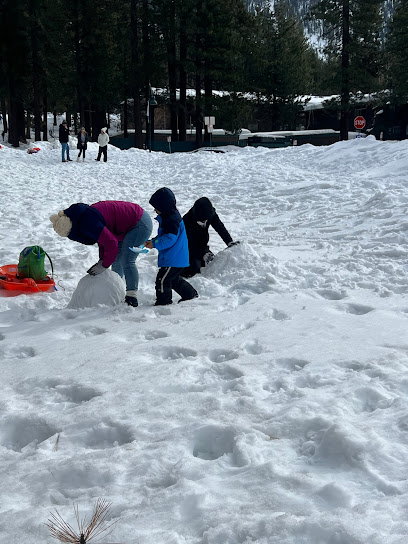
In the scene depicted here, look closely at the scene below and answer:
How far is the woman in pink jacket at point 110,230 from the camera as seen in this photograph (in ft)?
16.8

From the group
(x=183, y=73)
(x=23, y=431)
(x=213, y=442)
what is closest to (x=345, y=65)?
(x=183, y=73)

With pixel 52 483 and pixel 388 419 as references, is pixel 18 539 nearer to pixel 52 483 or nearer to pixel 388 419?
pixel 52 483

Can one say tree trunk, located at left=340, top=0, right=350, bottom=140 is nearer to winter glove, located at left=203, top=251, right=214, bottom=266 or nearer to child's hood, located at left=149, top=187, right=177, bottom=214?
winter glove, located at left=203, top=251, right=214, bottom=266

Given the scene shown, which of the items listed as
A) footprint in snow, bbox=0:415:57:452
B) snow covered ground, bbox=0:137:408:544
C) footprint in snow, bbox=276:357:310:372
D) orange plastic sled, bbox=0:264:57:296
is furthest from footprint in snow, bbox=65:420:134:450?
orange plastic sled, bbox=0:264:57:296

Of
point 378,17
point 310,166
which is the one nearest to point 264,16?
point 378,17

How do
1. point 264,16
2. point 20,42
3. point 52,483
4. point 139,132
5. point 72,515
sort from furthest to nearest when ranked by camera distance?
point 264,16 → point 139,132 → point 20,42 → point 52,483 → point 72,515

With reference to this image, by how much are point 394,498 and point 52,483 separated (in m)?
1.62

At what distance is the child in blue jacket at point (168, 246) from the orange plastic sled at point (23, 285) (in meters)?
1.37

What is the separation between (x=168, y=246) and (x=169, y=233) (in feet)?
0.45

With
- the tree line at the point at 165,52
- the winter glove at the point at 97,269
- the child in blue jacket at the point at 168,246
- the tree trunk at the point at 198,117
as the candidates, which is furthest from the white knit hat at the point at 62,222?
the tree trunk at the point at 198,117

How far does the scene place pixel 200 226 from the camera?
23.4 ft

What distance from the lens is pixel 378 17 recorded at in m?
39.4

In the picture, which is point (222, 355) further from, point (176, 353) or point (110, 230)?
point (110, 230)

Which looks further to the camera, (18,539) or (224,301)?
(224,301)
